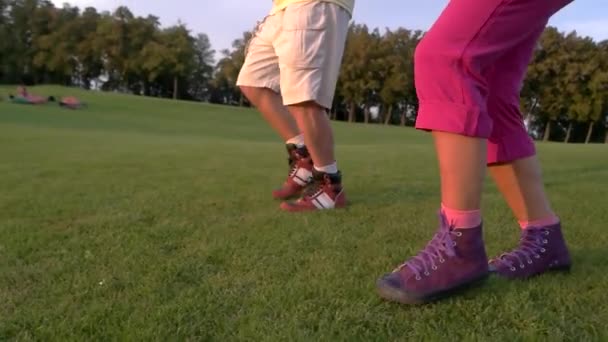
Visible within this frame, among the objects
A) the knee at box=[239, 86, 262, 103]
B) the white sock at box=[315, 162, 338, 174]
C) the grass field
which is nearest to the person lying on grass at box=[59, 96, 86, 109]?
the grass field

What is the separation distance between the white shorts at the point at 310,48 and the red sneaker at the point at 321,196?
38 cm

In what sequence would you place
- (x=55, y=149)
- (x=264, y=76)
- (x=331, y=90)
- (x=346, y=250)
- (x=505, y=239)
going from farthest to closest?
1. (x=55, y=149)
2. (x=264, y=76)
3. (x=331, y=90)
4. (x=505, y=239)
5. (x=346, y=250)

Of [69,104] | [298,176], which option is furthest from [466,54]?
[69,104]

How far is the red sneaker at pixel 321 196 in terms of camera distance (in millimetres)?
2932

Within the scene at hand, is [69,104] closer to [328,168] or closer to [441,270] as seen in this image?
[328,168]

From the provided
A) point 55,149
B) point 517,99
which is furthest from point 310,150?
point 55,149

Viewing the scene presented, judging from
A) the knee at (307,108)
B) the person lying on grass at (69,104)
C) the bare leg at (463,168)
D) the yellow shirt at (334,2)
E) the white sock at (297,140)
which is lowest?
the person lying on grass at (69,104)

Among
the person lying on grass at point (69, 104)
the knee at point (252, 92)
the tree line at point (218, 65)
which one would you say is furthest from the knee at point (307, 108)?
the tree line at point (218, 65)

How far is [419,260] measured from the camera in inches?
66.5

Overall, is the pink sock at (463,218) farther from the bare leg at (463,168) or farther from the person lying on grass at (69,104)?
the person lying on grass at (69,104)

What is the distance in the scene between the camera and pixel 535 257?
6.08 ft

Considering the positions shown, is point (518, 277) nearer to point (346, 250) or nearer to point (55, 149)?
point (346, 250)

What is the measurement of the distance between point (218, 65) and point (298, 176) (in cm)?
5389

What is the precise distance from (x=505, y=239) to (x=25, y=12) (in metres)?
59.9
